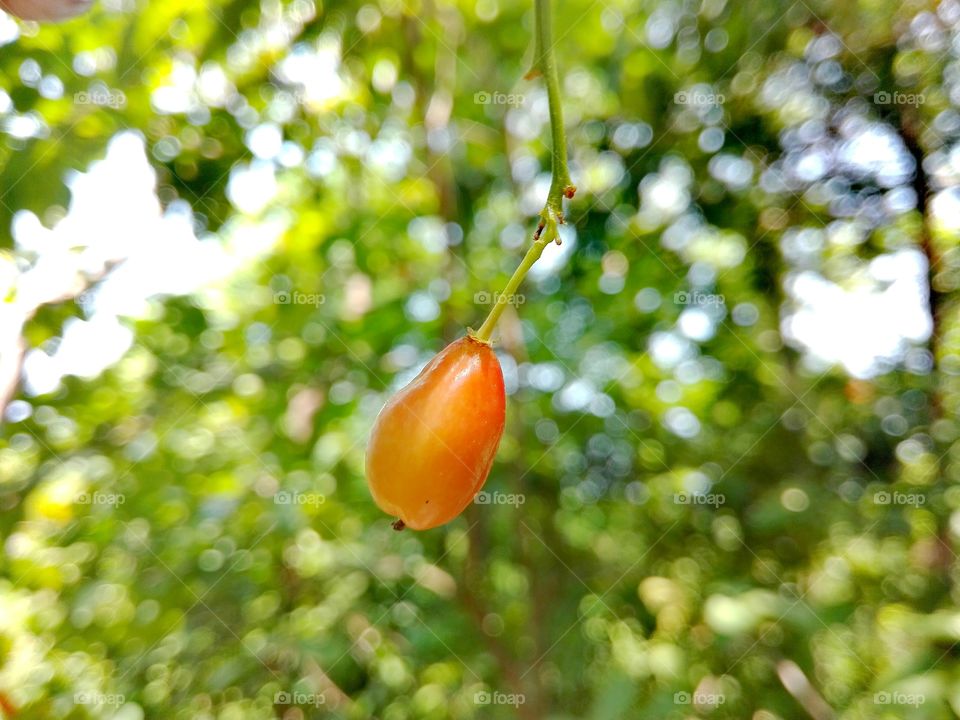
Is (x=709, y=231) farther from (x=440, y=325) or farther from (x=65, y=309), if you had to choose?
(x=65, y=309)

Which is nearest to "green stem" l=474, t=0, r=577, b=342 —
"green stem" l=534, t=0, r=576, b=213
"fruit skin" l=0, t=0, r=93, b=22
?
"green stem" l=534, t=0, r=576, b=213

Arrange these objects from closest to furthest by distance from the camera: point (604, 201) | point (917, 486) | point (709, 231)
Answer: point (917, 486) < point (604, 201) < point (709, 231)

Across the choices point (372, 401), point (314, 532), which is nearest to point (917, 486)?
point (372, 401)

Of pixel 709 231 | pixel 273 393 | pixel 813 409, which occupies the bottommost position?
pixel 813 409

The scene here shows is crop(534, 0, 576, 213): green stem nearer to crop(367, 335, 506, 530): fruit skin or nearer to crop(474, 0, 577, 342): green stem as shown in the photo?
crop(474, 0, 577, 342): green stem

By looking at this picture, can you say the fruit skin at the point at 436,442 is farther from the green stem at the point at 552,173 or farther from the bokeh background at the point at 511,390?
the bokeh background at the point at 511,390

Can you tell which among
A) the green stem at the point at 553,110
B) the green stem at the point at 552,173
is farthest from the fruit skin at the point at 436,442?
the green stem at the point at 553,110

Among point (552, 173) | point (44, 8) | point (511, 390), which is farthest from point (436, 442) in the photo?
point (511, 390)

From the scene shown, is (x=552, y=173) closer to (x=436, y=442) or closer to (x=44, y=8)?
(x=436, y=442)
